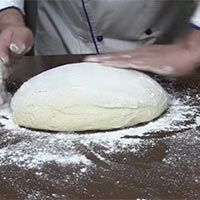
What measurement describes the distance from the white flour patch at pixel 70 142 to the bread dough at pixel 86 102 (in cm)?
2

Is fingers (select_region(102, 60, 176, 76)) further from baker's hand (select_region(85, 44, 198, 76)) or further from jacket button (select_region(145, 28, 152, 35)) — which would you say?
jacket button (select_region(145, 28, 152, 35))

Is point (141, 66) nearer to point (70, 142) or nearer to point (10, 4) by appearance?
point (70, 142)

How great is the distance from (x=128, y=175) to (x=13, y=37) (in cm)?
66

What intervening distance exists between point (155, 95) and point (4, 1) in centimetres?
66

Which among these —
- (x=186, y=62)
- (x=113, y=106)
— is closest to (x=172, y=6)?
(x=186, y=62)

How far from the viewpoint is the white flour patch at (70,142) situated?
96cm

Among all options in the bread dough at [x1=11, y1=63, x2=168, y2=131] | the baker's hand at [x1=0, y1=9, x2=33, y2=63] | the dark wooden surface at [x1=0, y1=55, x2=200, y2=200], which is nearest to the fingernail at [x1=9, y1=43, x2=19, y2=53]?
the baker's hand at [x1=0, y1=9, x2=33, y2=63]

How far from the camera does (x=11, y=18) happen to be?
151 centimetres

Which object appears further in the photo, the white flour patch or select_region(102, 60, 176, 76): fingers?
select_region(102, 60, 176, 76): fingers

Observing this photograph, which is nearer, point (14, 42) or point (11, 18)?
point (14, 42)

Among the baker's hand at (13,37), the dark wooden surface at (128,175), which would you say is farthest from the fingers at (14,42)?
the dark wooden surface at (128,175)

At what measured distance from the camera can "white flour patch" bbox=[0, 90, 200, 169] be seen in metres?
0.96

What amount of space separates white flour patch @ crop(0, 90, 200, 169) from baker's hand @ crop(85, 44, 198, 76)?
0.13 m

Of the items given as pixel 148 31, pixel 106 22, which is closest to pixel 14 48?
pixel 106 22
